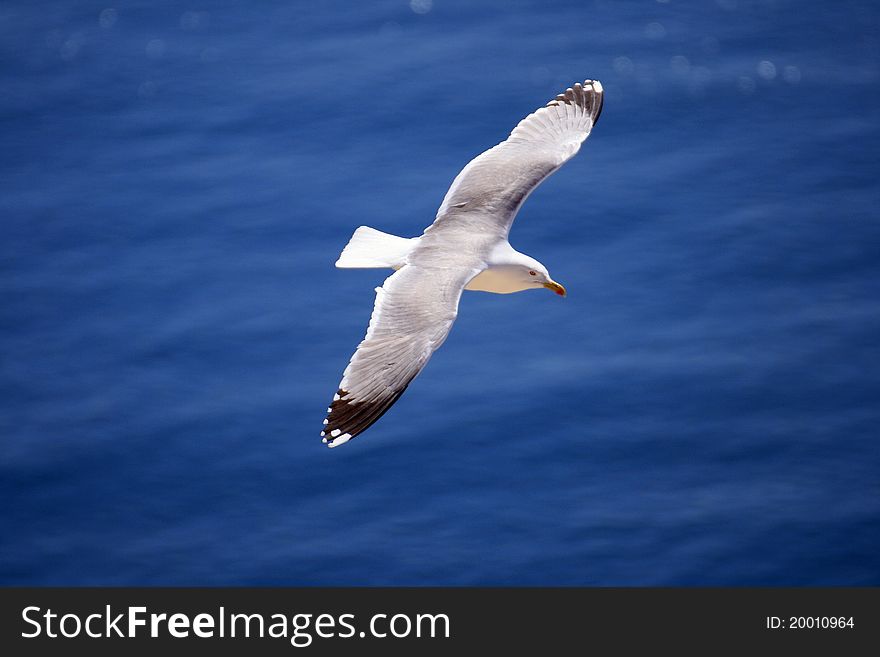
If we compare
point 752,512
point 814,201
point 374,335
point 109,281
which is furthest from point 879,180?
point 374,335

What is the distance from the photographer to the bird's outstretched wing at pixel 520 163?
16.0 m

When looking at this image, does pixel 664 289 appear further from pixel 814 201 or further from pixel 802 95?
pixel 802 95

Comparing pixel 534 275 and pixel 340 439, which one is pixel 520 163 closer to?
pixel 534 275

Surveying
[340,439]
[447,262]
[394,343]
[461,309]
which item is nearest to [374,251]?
[447,262]

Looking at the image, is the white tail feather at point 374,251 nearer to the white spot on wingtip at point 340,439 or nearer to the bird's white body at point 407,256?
the bird's white body at point 407,256

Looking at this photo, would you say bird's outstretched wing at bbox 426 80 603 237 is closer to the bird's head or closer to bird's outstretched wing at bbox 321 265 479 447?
the bird's head

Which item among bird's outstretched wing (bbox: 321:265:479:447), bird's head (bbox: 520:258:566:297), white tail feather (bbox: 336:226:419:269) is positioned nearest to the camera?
bird's outstretched wing (bbox: 321:265:479:447)

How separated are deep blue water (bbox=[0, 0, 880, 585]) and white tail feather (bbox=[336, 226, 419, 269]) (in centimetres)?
1062

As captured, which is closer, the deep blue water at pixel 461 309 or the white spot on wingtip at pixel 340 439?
the white spot on wingtip at pixel 340 439

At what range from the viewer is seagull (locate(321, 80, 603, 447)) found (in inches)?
521

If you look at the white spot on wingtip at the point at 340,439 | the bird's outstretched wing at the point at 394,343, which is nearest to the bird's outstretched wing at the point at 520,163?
the bird's outstretched wing at the point at 394,343

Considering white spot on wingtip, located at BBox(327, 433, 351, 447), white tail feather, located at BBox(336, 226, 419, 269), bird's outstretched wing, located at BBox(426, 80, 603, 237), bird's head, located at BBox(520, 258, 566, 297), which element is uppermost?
bird's outstretched wing, located at BBox(426, 80, 603, 237)

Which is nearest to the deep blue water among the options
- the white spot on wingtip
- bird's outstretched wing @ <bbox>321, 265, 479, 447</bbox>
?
bird's outstretched wing @ <bbox>321, 265, 479, 447</bbox>

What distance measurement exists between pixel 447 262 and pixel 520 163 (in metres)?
2.10
